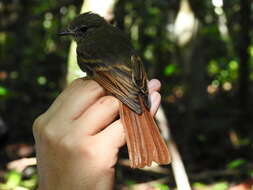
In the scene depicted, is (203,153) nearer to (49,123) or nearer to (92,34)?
(92,34)

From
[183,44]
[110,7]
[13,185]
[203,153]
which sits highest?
[110,7]

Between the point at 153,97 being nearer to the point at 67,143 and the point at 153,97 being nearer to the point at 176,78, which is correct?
the point at 67,143

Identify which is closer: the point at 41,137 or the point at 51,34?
the point at 41,137

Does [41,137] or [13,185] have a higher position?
[41,137]

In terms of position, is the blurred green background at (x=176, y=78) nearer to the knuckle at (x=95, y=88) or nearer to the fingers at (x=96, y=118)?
the knuckle at (x=95, y=88)

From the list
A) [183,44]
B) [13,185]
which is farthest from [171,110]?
[13,185]

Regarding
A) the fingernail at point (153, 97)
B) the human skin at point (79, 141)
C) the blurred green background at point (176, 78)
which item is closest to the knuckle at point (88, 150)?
the human skin at point (79, 141)

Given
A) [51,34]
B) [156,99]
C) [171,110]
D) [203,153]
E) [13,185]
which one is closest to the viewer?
[156,99]

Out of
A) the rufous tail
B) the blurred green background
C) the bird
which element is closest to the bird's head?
the bird

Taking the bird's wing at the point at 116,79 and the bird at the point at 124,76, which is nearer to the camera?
the bird at the point at 124,76
